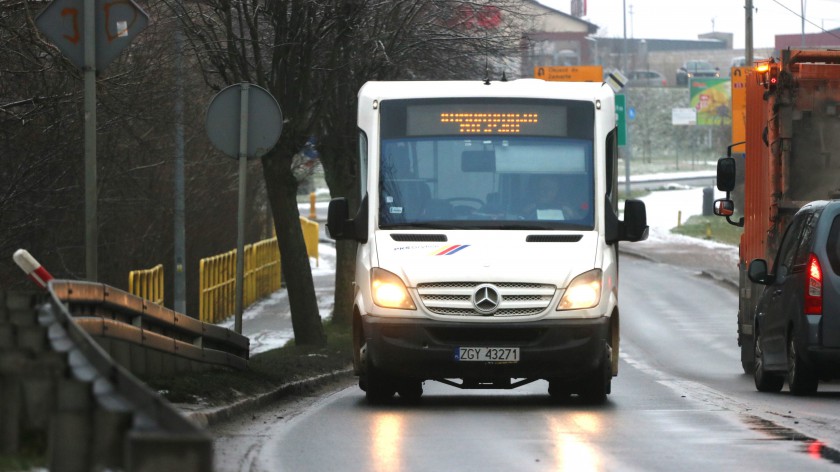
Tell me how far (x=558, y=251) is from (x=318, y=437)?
11.2 feet

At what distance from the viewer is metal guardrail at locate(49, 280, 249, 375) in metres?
11.0

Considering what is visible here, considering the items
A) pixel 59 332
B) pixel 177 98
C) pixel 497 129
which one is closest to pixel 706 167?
pixel 177 98

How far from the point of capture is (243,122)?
620 inches

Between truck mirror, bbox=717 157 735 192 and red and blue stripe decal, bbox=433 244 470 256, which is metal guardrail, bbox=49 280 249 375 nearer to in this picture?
red and blue stripe decal, bbox=433 244 470 256

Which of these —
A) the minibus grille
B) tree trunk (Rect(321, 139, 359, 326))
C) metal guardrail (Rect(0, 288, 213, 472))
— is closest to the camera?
metal guardrail (Rect(0, 288, 213, 472))

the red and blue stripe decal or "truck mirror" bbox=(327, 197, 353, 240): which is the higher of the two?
"truck mirror" bbox=(327, 197, 353, 240)

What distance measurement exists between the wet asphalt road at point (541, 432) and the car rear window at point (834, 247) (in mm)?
1139

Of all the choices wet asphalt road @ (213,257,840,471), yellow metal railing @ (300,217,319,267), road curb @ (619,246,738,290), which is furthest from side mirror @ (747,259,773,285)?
yellow metal railing @ (300,217,319,267)

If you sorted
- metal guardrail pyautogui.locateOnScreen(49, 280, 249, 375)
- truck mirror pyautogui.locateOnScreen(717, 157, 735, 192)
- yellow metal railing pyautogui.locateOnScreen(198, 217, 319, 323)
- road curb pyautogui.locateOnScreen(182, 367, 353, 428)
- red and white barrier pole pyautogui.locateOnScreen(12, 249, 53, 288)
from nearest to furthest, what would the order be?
metal guardrail pyautogui.locateOnScreen(49, 280, 249, 375), red and white barrier pole pyautogui.locateOnScreen(12, 249, 53, 288), road curb pyautogui.locateOnScreen(182, 367, 353, 428), truck mirror pyautogui.locateOnScreen(717, 157, 735, 192), yellow metal railing pyautogui.locateOnScreen(198, 217, 319, 323)

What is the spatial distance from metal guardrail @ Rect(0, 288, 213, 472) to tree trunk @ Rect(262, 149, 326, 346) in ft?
44.1

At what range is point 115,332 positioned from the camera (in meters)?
11.6

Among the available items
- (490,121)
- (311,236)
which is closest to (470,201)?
(490,121)

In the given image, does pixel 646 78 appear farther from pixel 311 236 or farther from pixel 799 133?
pixel 799 133

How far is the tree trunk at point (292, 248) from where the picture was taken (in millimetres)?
22344
